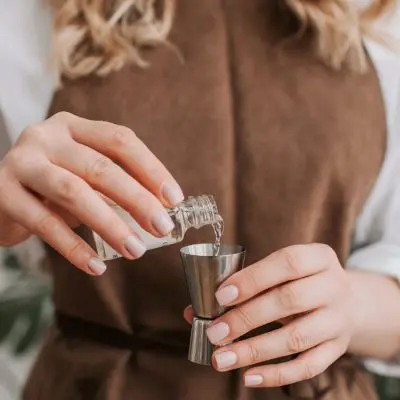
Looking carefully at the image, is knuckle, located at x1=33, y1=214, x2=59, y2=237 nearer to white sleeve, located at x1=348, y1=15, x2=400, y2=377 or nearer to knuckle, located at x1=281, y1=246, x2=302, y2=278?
knuckle, located at x1=281, y1=246, x2=302, y2=278

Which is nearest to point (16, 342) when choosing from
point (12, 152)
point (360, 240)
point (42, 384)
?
point (42, 384)

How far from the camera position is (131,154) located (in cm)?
37

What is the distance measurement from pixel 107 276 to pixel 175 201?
15 centimetres

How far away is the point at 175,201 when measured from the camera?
0.35 metres

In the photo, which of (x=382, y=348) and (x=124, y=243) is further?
(x=382, y=348)

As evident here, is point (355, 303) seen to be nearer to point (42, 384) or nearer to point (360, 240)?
point (360, 240)

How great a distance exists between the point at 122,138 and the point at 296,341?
16 centimetres

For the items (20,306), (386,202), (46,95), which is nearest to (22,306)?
(20,306)

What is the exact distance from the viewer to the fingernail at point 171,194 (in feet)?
1.15

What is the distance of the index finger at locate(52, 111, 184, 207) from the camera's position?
1.16 feet

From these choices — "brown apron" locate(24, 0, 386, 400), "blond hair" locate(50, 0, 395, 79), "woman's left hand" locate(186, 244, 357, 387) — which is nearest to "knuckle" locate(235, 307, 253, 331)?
"woman's left hand" locate(186, 244, 357, 387)

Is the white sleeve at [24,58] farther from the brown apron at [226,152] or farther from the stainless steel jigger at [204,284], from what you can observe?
the stainless steel jigger at [204,284]

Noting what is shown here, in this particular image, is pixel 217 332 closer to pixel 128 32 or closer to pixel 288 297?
pixel 288 297

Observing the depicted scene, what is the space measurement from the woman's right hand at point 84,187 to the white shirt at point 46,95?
0.10m
